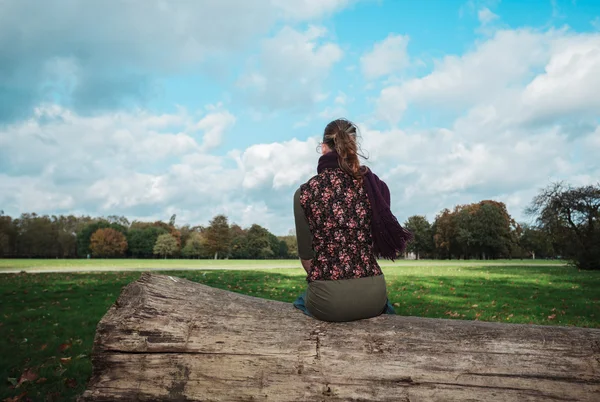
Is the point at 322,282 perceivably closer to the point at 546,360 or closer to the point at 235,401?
the point at 235,401

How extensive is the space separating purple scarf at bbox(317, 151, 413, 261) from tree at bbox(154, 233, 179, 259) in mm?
90900

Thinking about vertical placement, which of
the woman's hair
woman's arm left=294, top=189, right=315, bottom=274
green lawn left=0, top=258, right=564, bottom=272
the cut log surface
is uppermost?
the woman's hair

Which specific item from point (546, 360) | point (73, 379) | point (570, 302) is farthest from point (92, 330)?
point (570, 302)

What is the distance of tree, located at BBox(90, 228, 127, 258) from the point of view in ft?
294

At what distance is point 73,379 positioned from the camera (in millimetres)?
5938

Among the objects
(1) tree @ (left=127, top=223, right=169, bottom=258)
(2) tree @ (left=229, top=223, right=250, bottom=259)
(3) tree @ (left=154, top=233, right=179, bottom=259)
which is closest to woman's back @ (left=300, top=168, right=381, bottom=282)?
(2) tree @ (left=229, top=223, right=250, bottom=259)

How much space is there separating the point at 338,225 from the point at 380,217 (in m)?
0.41

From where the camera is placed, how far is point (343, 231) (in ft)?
11.6

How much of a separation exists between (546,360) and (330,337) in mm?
1710

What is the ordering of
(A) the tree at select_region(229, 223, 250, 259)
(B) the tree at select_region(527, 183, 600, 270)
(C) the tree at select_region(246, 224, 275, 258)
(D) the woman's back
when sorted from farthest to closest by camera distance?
(C) the tree at select_region(246, 224, 275, 258), (A) the tree at select_region(229, 223, 250, 259), (B) the tree at select_region(527, 183, 600, 270), (D) the woman's back

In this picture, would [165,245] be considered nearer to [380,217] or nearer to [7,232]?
[7,232]

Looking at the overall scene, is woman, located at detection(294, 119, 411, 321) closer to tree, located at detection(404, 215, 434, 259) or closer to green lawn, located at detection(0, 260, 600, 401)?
green lawn, located at detection(0, 260, 600, 401)

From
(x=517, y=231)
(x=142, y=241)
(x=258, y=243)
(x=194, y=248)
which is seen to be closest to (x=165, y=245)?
(x=194, y=248)

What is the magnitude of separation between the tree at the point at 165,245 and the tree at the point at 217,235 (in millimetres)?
9887
